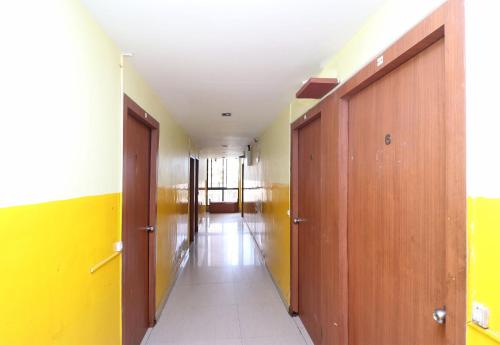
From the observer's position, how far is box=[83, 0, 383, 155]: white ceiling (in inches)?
54.3

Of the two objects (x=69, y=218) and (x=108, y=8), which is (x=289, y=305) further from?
(x=108, y=8)

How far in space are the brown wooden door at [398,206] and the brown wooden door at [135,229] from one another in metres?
1.59

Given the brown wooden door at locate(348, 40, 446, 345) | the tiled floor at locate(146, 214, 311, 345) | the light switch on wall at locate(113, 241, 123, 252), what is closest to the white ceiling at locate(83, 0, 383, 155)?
the brown wooden door at locate(348, 40, 446, 345)

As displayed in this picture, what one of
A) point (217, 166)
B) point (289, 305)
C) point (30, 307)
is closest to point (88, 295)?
point (30, 307)

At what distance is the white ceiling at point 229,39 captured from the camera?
138 cm

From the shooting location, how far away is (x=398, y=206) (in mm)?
1342

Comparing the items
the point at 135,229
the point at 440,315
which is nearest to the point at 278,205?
the point at 135,229

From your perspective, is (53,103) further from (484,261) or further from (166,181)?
(166,181)

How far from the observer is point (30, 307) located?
99 centimetres

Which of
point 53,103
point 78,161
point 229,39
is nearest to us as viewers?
point 53,103

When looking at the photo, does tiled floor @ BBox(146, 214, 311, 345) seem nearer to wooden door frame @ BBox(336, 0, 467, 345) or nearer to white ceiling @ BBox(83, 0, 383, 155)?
wooden door frame @ BBox(336, 0, 467, 345)

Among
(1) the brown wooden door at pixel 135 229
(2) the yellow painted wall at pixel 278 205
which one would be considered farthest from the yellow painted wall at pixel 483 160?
(2) the yellow painted wall at pixel 278 205

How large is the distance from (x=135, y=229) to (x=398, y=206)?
2002mm

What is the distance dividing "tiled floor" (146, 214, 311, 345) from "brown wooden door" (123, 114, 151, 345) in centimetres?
37
